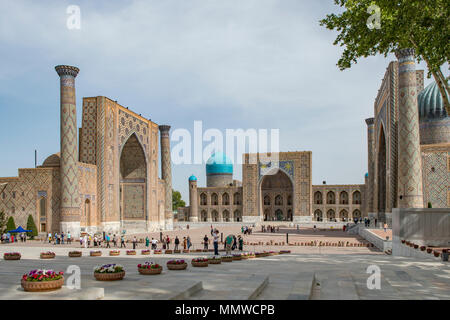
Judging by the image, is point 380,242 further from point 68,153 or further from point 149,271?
point 68,153

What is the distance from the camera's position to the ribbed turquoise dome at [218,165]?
265ft

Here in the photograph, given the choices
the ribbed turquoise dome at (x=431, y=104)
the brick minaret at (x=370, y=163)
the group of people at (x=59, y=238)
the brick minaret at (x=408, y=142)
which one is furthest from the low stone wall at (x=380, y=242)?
the group of people at (x=59, y=238)

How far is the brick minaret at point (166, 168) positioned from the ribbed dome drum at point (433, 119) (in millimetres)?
27382

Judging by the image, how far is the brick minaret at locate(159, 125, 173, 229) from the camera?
49.8 metres

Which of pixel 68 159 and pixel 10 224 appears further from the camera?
pixel 10 224

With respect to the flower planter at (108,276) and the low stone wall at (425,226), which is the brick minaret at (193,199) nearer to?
the low stone wall at (425,226)

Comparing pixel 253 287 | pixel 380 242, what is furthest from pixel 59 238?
pixel 253 287

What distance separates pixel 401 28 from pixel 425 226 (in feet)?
30.1

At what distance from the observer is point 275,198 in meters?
69.2

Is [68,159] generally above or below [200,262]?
above

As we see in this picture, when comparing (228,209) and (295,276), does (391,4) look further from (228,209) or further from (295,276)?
(228,209)

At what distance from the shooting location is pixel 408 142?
2675cm
